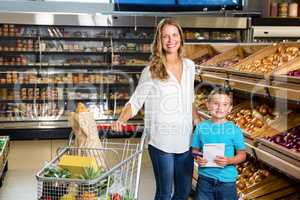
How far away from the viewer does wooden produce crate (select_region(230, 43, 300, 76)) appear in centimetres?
400

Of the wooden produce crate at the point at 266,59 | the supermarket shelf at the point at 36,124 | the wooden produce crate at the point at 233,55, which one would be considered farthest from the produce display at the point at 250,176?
the supermarket shelf at the point at 36,124

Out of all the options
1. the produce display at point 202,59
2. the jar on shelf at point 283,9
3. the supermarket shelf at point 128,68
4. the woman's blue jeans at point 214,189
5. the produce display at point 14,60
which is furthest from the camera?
the jar on shelf at point 283,9

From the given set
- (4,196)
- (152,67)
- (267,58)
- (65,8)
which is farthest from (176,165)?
(65,8)

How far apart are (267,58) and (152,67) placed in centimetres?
177

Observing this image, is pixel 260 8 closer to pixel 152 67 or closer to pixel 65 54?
pixel 65 54

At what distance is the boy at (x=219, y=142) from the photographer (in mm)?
2930

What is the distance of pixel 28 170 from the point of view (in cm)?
559

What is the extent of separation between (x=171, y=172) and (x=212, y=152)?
331mm

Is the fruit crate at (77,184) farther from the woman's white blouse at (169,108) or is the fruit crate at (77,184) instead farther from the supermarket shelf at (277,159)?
the supermarket shelf at (277,159)

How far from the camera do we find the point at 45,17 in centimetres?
722

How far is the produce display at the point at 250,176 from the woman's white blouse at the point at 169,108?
105 centimetres

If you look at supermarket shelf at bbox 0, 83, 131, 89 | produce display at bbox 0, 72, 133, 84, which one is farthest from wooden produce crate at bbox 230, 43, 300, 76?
supermarket shelf at bbox 0, 83, 131, 89

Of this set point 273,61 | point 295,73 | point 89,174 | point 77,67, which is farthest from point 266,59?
point 77,67

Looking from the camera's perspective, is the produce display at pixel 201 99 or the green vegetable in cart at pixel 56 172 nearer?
the green vegetable in cart at pixel 56 172
